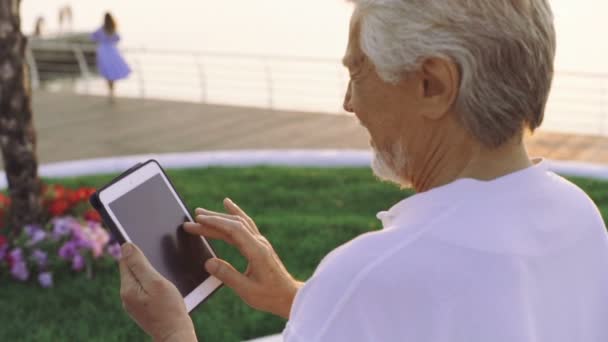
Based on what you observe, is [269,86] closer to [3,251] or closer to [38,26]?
[3,251]

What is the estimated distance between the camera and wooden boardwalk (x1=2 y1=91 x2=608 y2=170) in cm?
993

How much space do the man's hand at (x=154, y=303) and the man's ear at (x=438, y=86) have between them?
2.13 ft

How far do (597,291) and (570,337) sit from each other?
0.11 metres

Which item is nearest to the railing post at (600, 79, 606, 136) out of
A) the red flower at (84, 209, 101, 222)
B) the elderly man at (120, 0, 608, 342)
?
the red flower at (84, 209, 101, 222)

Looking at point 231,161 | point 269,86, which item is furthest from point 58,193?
point 269,86

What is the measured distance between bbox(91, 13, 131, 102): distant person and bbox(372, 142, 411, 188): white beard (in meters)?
12.3

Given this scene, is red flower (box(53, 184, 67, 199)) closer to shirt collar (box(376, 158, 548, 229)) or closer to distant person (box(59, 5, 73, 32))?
shirt collar (box(376, 158, 548, 229))

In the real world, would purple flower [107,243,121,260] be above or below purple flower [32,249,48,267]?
below

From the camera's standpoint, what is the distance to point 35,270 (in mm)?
5293

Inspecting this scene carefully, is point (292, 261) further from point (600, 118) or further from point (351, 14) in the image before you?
point (600, 118)

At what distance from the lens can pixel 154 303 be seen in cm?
162

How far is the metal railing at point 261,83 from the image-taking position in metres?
12.4

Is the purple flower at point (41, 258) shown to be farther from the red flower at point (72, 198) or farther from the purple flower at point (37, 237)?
the red flower at point (72, 198)

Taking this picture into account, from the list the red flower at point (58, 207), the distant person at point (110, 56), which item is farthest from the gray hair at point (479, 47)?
the distant person at point (110, 56)
